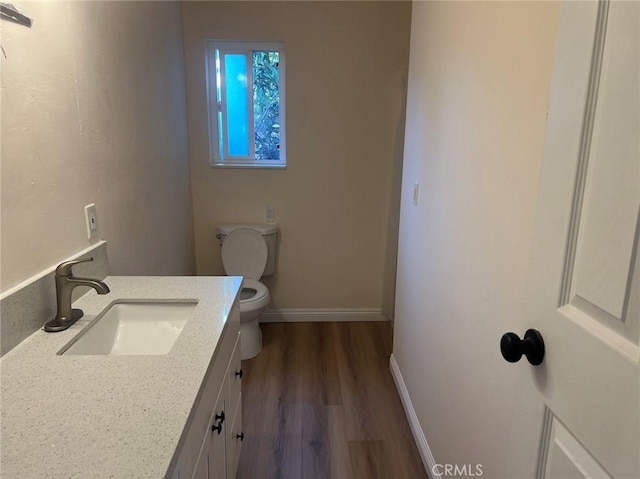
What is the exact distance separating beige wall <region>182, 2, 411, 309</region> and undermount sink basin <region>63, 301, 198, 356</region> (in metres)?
1.73

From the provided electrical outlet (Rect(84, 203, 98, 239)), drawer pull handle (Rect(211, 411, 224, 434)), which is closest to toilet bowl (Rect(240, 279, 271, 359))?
electrical outlet (Rect(84, 203, 98, 239))

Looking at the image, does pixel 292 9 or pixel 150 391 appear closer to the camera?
pixel 150 391

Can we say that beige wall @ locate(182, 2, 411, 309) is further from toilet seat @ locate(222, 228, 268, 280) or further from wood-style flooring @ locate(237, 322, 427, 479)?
wood-style flooring @ locate(237, 322, 427, 479)

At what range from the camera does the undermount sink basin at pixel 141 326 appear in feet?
4.34

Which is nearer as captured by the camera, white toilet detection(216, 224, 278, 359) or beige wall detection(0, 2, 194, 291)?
beige wall detection(0, 2, 194, 291)

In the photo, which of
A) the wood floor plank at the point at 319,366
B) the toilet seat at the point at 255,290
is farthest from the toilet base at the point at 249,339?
the wood floor plank at the point at 319,366

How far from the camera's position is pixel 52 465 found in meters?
0.71

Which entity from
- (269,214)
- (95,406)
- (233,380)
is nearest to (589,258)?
(95,406)

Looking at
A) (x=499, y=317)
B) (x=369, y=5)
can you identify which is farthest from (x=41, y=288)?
(x=369, y=5)

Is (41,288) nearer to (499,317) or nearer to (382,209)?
(499,317)

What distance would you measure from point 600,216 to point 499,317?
619 mm

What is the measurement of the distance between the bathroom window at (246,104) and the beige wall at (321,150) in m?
0.08

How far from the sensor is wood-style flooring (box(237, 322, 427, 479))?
6.23 feet

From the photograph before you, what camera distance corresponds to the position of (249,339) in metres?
2.76
